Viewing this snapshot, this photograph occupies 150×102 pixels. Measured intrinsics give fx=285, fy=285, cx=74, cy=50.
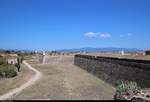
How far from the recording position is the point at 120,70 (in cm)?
2467

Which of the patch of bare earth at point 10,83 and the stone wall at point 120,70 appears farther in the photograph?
the patch of bare earth at point 10,83

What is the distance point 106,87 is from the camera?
1000 inches

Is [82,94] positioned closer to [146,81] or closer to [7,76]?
[146,81]

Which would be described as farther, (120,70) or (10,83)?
(10,83)

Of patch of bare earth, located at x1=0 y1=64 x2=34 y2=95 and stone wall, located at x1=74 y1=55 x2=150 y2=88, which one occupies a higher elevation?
stone wall, located at x1=74 y1=55 x2=150 y2=88

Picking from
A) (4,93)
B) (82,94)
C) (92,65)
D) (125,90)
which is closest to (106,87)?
(82,94)

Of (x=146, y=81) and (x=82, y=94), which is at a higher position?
(x=146, y=81)

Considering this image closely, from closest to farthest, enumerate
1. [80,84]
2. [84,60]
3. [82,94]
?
[82,94] → [80,84] → [84,60]

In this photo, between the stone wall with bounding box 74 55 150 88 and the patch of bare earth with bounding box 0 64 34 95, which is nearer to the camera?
the stone wall with bounding box 74 55 150 88

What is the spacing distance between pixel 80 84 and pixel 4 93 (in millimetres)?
7926

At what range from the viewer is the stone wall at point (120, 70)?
754 inches

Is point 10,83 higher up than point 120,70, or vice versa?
point 120,70

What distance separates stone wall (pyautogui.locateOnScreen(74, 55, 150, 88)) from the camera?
19156 millimetres

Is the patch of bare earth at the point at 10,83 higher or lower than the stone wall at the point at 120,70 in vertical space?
lower
